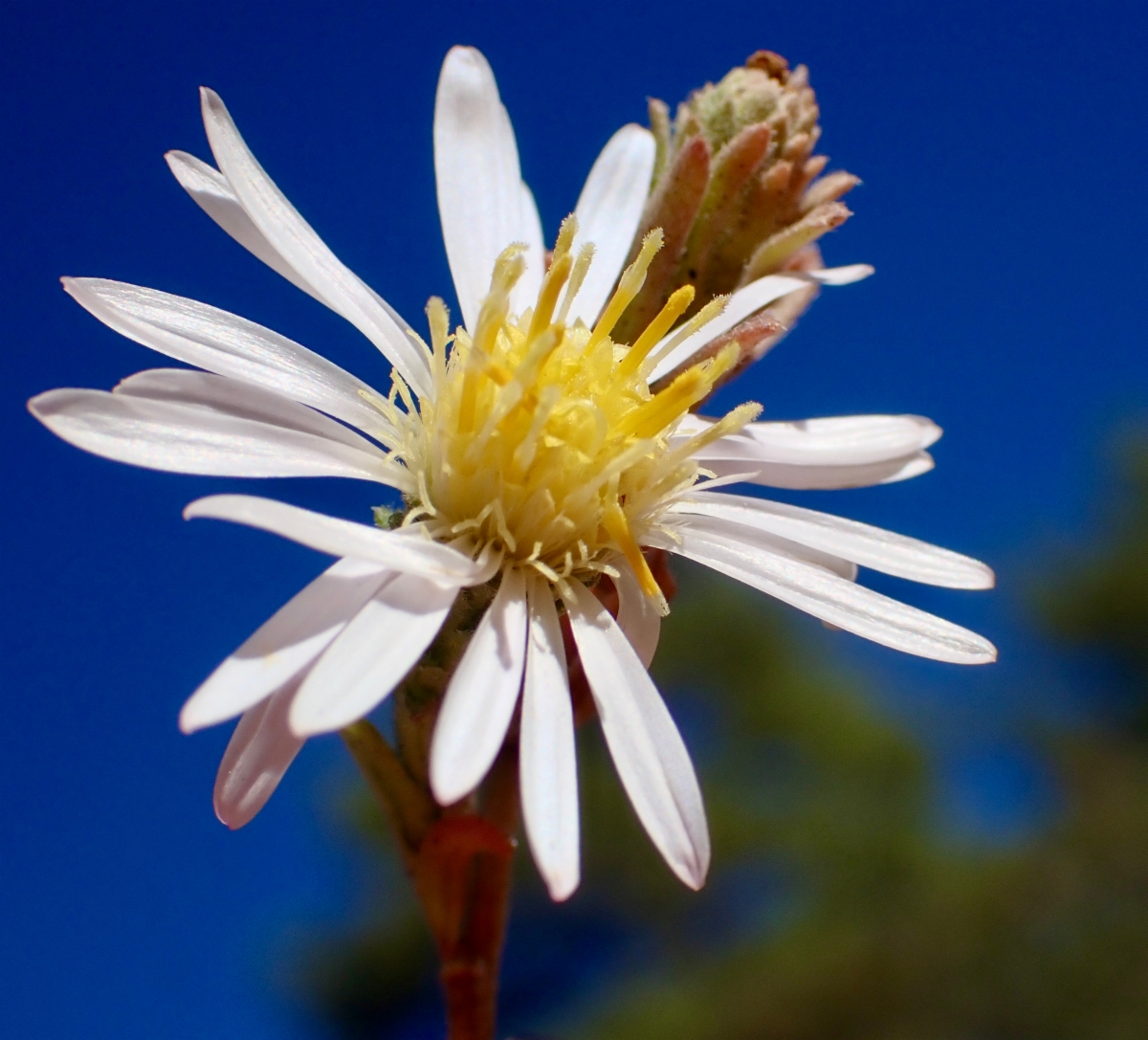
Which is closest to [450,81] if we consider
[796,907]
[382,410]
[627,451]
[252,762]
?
[382,410]

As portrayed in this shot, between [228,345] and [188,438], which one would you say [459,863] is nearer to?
[188,438]

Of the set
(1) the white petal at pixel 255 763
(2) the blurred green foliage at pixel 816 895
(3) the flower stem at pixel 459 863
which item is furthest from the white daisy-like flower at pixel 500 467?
(2) the blurred green foliage at pixel 816 895

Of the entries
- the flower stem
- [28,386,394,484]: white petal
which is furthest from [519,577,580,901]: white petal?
[28,386,394,484]: white petal

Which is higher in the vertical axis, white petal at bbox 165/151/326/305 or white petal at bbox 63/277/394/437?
white petal at bbox 165/151/326/305

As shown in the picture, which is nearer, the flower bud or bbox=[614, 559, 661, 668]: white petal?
bbox=[614, 559, 661, 668]: white petal

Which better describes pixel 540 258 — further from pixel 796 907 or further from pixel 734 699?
pixel 734 699

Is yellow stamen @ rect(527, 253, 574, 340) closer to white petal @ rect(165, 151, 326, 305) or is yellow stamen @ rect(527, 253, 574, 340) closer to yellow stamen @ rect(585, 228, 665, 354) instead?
yellow stamen @ rect(585, 228, 665, 354)

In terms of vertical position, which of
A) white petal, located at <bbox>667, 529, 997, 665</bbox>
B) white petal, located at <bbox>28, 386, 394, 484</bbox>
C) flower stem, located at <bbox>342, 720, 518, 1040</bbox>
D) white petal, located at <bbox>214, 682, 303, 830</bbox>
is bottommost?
flower stem, located at <bbox>342, 720, 518, 1040</bbox>
